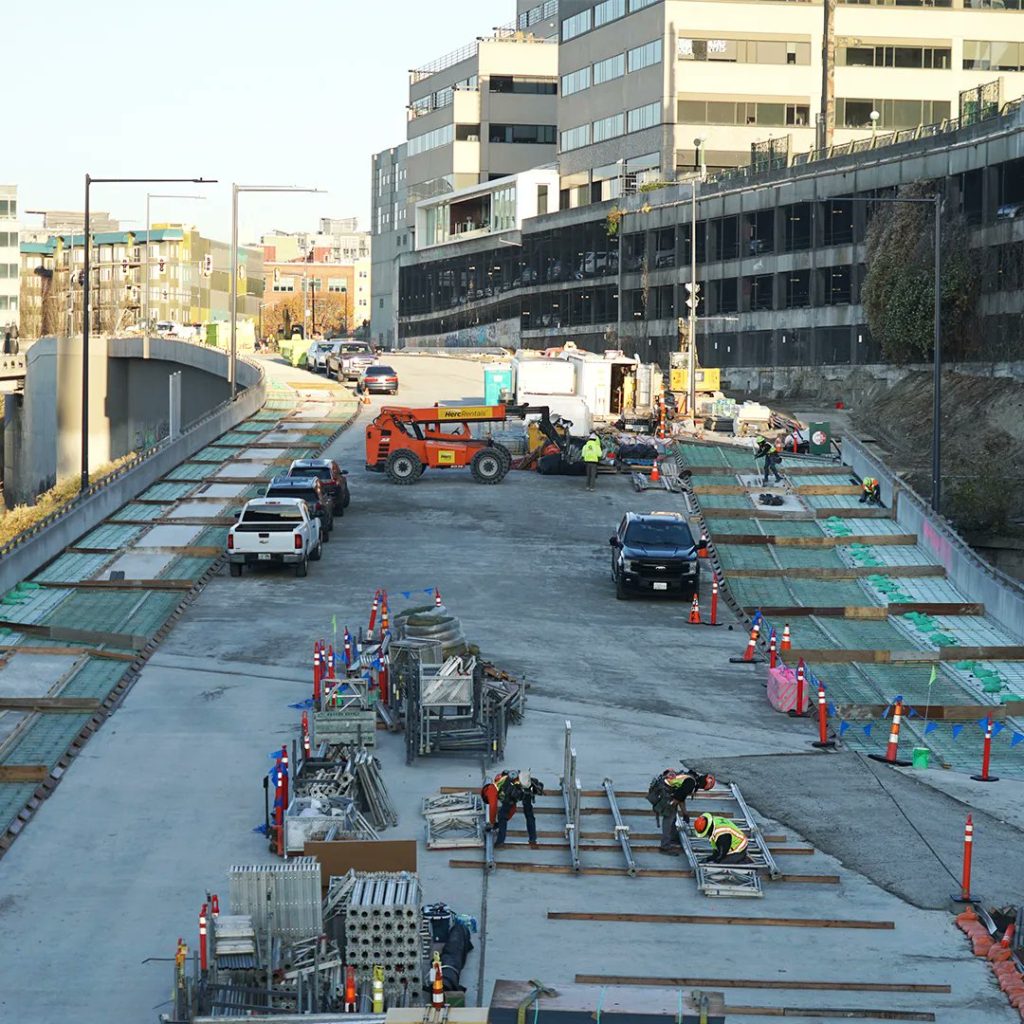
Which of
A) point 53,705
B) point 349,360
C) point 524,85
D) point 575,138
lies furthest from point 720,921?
point 524,85

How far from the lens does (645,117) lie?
10425 cm

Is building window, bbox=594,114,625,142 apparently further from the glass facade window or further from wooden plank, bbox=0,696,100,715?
wooden plank, bbox=0,696,100,715

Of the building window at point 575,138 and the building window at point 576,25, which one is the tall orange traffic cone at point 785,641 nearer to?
the building window at point 575,138

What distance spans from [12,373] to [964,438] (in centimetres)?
8324

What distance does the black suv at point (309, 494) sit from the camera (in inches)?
1641

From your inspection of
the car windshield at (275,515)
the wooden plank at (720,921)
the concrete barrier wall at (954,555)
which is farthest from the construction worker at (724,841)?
the car windshield at (275,515)

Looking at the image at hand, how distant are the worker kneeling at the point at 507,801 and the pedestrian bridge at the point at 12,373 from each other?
108498 millimetres

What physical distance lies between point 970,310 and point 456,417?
25.1 meters

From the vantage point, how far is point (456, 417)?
50719 millimetres

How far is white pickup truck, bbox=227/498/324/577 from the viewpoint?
38.2 m

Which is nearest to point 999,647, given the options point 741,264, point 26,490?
point 741,264

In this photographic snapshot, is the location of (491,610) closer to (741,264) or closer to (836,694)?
(836,694)

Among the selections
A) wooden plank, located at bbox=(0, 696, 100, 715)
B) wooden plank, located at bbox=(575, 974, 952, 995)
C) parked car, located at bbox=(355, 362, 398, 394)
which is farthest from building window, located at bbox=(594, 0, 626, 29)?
wooden plank, located at bbox=(575, 974, 952, 995)

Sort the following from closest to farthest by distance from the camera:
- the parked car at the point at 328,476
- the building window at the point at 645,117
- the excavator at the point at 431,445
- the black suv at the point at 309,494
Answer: the black suv at the point at 309,494
the parked car at the point at 328,476
the excavator at the point at 431,445
the building window at the point at 645,117
